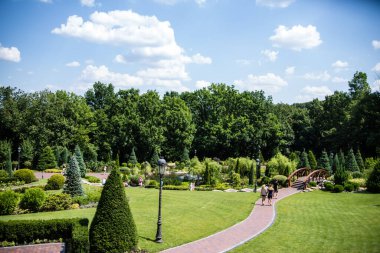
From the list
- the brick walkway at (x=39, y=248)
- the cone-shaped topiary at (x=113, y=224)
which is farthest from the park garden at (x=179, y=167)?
the brick walkway at (x=39, y=248)

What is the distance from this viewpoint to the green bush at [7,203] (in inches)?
813

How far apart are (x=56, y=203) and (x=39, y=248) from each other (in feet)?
28.5

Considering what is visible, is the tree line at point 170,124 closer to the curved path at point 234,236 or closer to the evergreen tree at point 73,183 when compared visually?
the evergreen tree at point 73,183

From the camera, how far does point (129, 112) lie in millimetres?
→ 59281

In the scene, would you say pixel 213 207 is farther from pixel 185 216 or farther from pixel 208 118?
pixel 208 118

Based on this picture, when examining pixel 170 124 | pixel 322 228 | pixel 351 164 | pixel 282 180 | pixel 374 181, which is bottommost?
pixel 322 228

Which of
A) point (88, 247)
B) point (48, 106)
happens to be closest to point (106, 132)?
point (48, 106)

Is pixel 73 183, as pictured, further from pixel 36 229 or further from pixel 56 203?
pixel 36 229

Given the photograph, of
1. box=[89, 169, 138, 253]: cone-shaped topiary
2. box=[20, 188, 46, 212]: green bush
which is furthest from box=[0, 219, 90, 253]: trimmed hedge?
box=[20, 188, 46, 212]: green bush

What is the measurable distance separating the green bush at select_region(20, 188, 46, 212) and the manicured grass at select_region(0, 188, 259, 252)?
0.88m

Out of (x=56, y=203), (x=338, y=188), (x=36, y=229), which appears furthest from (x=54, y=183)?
(x=338, y=188)

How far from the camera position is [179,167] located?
52719 mm

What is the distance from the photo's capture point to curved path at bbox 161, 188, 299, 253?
554 inches

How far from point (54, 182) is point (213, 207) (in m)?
15.6
